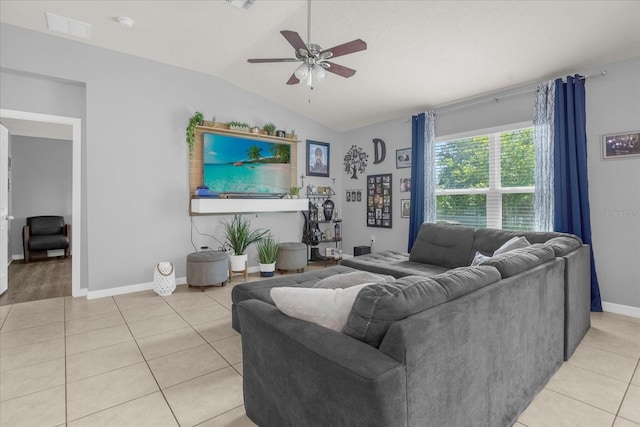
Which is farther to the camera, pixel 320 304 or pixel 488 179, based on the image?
pixel 488 179

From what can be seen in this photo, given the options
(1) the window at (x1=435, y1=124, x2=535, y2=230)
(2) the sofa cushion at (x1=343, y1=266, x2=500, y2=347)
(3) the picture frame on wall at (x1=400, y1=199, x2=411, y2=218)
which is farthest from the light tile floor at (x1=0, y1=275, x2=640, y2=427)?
(3) the picture frame on wall at (x1=400, y1=199, x2=411, y2=218)

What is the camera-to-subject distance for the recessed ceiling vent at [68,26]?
342cm

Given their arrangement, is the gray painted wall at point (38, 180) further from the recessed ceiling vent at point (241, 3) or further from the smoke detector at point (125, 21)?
the recessed ceiling vent at point (241, 3)

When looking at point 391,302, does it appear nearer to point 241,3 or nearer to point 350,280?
point 350,280

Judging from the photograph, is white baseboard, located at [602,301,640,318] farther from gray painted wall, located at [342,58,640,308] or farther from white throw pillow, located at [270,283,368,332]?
white throw pillow, located at [270,283,368,332]

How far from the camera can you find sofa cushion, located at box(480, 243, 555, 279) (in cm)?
178

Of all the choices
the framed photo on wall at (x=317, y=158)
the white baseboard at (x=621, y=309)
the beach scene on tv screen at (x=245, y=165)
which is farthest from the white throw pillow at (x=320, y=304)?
the framed photo on wall at (x=317, y=158)

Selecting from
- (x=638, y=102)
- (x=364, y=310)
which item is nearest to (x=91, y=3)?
(x=364, y=310)

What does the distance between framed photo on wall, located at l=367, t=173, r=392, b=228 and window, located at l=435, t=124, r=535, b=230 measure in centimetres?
90

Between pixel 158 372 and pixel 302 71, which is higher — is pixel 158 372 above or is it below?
below

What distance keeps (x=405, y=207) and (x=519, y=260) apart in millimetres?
3521

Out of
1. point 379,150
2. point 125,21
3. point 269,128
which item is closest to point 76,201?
point 125,21

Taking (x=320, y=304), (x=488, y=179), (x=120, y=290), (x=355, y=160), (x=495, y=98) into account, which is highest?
(x=495, y=98)

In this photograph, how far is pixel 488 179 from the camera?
4461 mm
